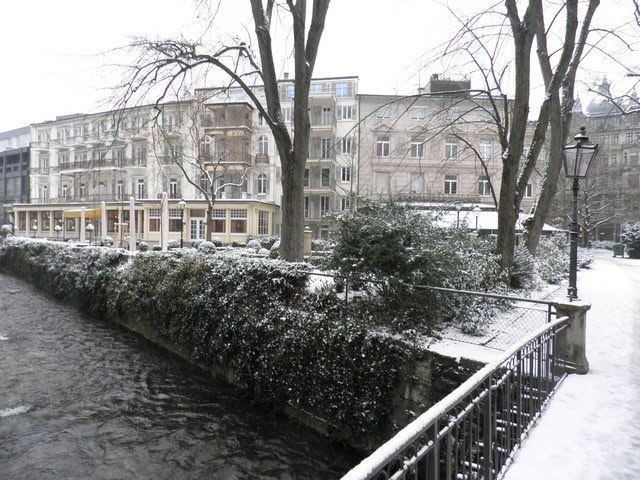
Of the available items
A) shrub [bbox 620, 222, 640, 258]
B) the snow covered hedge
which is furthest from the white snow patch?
shrub [bbox 620, 222, 640, 258]

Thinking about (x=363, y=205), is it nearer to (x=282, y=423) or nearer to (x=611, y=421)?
(x=282, y=423)

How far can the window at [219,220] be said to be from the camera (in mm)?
36094

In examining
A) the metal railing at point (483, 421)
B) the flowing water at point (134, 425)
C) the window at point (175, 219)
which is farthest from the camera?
the window at point (175, 219)

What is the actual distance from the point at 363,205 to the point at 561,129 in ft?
27.6

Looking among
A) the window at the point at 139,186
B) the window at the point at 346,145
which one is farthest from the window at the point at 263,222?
the window at the point at 139,186

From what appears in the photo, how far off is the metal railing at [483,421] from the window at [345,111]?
34.4 m

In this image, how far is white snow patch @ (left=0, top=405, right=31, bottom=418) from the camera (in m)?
6.38

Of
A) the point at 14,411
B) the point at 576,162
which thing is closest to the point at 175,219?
the point at 14,411

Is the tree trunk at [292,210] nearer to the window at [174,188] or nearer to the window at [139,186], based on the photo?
the window at [174,188]

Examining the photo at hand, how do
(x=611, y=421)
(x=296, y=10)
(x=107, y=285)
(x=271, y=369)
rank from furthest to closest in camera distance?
1. (x=107, y=285)
2. (x=296, y=10)
3. (x=271, y=369)
4. (x=611, y=421)

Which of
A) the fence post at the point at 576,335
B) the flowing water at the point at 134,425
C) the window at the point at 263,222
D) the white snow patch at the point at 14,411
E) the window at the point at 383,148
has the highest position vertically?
the window at the point at 383,148

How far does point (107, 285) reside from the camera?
44.3 feet

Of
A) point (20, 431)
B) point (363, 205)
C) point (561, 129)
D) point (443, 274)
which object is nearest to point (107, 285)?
point (20, 431)

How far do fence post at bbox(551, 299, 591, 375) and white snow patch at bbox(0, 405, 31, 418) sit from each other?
325 inches
